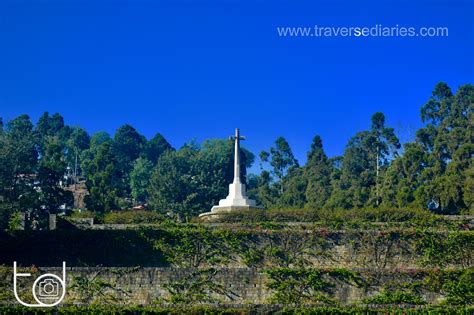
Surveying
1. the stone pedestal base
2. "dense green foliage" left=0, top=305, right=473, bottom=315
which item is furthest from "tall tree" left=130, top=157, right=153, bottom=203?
"dense green foliage" left=0, top=305, right=473, bottom=315

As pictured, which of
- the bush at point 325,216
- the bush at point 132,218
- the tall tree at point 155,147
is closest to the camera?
the bush at point 325,216

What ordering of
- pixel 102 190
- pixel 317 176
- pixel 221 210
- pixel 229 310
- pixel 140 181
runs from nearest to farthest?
pixel 229 310 → pixel 221 210 → pixel 102 190 → pixel 317 176 → pixel 140 181

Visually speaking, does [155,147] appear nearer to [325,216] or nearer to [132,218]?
[132,218]

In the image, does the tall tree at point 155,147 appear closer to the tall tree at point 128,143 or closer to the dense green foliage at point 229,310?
the tall tree at point 128,143

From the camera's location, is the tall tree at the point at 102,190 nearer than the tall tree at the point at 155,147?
Yes

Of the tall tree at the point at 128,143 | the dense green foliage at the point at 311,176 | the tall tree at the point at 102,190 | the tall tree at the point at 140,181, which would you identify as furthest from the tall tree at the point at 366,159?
the tall tree at the point at 128,143

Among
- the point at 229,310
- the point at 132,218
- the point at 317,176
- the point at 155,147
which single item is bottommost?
the point at 229,310

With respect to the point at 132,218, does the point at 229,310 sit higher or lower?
lower

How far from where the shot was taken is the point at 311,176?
60812 millimetres

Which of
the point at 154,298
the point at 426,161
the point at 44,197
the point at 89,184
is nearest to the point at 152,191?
the point at 89,184

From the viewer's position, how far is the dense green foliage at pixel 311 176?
44.8 meters

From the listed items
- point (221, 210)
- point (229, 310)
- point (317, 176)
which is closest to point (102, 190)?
point (317, 176)

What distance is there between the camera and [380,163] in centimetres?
5947

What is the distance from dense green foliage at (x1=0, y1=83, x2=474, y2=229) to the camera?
44844 mm
